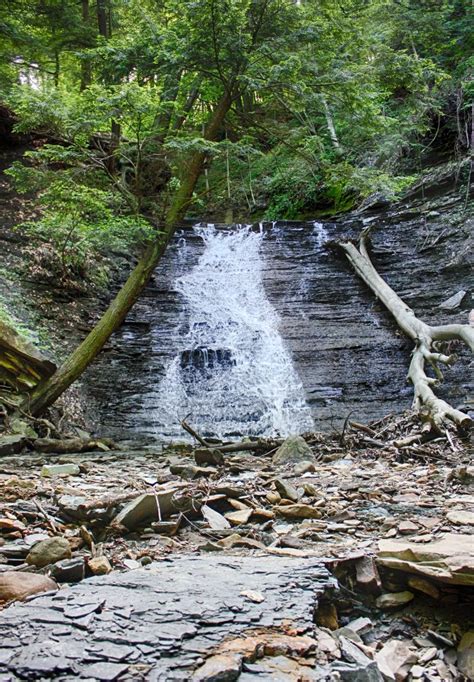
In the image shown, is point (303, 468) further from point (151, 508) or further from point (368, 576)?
point (368, 576)

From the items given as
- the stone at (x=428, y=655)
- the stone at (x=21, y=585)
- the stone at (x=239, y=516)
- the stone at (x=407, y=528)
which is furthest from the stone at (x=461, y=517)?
the stone at (x=21, y=585)

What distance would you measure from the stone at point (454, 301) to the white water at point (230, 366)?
362 cm

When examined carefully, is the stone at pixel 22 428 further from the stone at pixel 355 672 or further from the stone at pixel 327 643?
the stone at pixel 355 672

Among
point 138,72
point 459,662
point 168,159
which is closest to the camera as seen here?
point 459,662

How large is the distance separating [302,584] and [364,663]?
0.48 meters

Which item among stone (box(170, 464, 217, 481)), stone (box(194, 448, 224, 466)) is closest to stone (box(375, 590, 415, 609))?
stone (box(170, 464, 217, 481))

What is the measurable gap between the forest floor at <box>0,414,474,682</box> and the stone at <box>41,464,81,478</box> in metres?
0.33

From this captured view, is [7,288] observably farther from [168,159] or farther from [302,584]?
[302,584]

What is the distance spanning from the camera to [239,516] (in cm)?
331

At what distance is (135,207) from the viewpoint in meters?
7.87

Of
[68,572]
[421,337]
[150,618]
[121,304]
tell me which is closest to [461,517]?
[150,618]

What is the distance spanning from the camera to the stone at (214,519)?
123 inches

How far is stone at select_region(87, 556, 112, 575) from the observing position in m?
2.22

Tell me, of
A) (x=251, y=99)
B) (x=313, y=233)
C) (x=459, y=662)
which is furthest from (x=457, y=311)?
(x=459, y=662)
